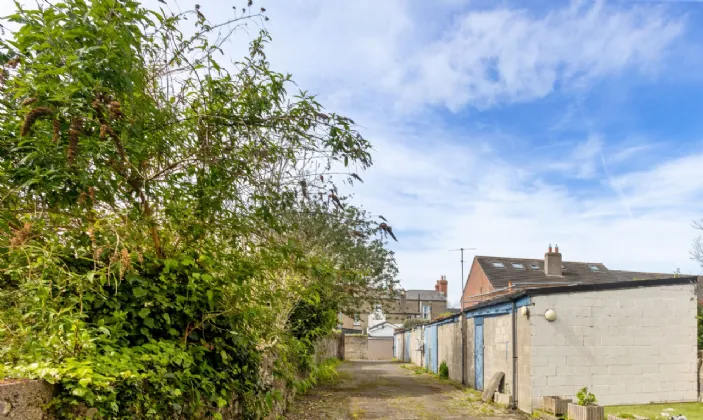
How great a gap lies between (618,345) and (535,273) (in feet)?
75.7

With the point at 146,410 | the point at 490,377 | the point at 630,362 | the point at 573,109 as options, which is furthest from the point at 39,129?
the point at 490,377

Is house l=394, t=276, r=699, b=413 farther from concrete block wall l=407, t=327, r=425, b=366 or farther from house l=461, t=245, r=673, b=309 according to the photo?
concrete block wall l=407, t=327, r=425, b=366

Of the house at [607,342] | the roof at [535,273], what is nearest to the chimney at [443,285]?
the roof at [535,273]

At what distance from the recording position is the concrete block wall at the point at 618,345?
11.4m

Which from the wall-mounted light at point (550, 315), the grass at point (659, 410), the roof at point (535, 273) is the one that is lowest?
the grass at point (659, 410)

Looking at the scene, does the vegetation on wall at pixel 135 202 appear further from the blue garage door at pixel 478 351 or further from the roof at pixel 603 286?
the blue garage door at pixel 478 351

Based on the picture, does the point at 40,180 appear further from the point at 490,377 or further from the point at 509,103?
the point at 490,377

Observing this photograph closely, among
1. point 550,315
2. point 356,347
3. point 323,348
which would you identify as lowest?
point 356,347

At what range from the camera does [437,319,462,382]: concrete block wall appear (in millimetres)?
19547

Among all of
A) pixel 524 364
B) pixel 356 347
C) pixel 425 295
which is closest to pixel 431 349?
pixel 524 364

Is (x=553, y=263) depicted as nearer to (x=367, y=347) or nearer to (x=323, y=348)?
(x=323, y=348)

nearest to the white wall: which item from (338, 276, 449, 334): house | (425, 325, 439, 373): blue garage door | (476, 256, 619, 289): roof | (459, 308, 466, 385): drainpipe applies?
(338, 276, 449, 334): house

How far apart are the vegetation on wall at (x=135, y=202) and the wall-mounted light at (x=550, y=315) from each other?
8.63m

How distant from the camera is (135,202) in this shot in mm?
3789
